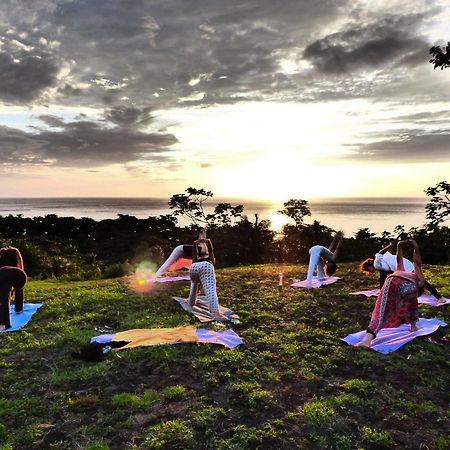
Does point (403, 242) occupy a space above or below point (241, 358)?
above

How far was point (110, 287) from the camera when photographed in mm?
14758

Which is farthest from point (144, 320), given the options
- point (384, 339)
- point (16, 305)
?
point (384, 339)

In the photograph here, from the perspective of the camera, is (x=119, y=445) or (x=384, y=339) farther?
(x=384, y=339)

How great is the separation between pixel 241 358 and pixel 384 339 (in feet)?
10.3

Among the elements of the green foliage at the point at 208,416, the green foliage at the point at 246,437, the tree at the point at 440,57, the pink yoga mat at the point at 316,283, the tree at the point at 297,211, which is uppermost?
the tree at the point at 440,57

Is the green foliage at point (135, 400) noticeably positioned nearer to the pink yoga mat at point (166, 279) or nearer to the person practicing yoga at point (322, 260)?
the pink yoga mat at point (166, 279)

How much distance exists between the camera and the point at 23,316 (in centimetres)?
1081

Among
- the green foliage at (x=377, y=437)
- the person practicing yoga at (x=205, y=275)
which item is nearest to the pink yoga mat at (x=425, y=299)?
the person practicing yoga at (x=205, y=275)

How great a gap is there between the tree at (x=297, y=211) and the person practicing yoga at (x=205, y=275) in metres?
21.8

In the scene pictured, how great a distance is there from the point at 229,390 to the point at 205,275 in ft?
15.1

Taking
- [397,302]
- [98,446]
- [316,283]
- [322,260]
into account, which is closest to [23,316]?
[98,446]

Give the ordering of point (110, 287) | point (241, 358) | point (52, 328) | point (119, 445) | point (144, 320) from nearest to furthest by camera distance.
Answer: point (119, 445) < point (241, 358) < point (52, 328) < point (144, 320) < point (110, 287)

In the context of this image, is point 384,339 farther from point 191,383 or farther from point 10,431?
point 10,431

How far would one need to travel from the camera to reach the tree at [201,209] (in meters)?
35.3
